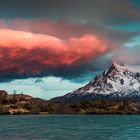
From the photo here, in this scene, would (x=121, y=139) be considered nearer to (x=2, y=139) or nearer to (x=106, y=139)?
(x=106, y=139)

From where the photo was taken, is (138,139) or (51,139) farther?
(138,139)

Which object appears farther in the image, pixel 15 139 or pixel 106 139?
pixel 106 139

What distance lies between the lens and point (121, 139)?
12538 centimetres

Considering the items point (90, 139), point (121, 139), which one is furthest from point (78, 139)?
point (121, 139)

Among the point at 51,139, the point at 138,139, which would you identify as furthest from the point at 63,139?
the point at 138,139

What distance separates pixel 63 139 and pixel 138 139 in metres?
23.9

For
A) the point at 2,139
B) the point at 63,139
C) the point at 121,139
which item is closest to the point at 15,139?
the point at 2,139

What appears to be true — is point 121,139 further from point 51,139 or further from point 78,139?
point 51,139

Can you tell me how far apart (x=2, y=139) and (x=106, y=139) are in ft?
101

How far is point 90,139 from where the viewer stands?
398 feet

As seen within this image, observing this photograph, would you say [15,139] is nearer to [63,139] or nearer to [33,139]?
[33,139]

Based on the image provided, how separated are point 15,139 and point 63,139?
13804mm

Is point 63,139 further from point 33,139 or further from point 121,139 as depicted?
point 121,139

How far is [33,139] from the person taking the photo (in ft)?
376
